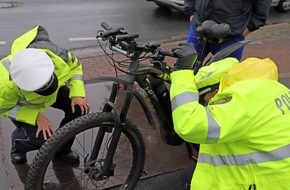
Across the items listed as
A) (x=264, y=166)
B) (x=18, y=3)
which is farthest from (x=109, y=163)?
(x=18, y=3)

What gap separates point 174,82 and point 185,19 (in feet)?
21.8

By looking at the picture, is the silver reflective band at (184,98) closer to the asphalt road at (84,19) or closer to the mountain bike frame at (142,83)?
the mountain bike frame at (142,83)

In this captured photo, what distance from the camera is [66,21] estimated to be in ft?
25.6

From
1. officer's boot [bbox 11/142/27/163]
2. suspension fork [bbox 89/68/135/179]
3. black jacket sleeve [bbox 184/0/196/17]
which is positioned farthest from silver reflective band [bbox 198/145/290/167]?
black jacket sleeve [bbox 184/0/196/17]

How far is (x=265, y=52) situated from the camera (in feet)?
20.5

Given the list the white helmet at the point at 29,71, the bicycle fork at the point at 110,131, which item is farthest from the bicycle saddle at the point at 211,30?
the white helmet at the point at 29,71

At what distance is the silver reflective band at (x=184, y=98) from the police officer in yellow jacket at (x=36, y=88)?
36.5 inches

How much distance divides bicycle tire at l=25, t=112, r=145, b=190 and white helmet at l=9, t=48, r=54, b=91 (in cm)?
31

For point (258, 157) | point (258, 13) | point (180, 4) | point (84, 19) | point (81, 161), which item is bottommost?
point (84, 19)

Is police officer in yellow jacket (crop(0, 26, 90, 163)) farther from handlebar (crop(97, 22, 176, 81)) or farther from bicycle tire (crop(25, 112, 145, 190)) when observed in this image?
handlebar (crop(97, 22, 176, 81))

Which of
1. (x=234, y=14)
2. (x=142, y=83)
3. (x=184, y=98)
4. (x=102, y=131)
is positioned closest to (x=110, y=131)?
(x=102, y=131)

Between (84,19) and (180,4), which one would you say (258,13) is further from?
(84,19)

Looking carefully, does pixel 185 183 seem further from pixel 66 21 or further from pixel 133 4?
pixel 133 4

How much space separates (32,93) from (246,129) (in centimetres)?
154
